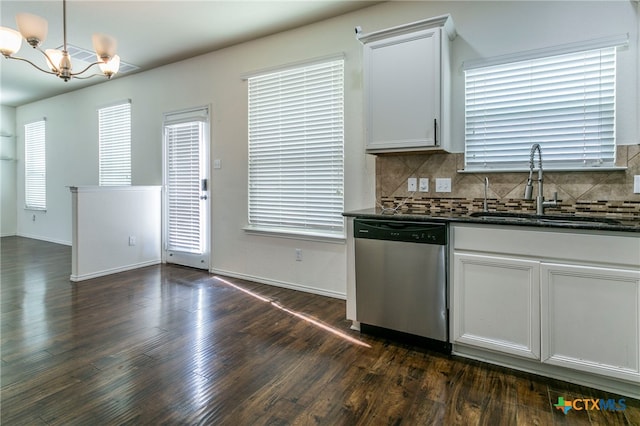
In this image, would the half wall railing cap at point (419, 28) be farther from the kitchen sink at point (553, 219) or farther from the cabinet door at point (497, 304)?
the cabinet door at point (497, 304)

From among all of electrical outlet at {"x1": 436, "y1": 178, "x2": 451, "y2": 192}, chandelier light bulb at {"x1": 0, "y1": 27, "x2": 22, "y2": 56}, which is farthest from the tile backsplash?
chandelier light bulb at {"x1": 0, "y1": 27, "x2": 22, "y2": 56}

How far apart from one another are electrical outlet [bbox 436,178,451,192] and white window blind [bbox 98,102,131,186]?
4.73 metres

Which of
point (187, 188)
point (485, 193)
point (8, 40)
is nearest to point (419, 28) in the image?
point (485, 193)

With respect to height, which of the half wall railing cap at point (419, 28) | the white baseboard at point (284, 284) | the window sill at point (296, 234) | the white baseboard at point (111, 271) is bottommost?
the white baseboard at point (284, 284)

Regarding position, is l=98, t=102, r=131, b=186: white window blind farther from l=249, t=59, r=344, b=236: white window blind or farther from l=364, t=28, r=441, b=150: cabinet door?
l=364, t=28, r=441, b=150: cabinet door

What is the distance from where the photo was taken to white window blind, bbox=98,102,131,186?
17.9 feet

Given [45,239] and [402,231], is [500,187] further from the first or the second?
[45,239]

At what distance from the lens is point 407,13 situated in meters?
3.08

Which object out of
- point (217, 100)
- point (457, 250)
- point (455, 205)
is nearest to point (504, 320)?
point (457, 250)

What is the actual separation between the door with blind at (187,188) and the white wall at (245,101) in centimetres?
18

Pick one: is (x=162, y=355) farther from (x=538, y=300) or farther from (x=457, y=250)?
(x=538, y=300)

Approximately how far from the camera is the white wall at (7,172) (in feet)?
24.1

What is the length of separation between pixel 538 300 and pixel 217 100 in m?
3.97

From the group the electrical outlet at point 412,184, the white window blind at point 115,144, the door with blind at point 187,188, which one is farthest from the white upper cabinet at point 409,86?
the white window blind at point 115,144
